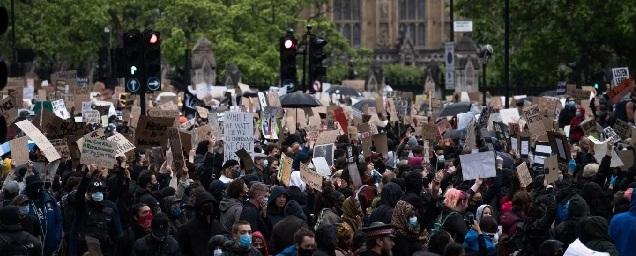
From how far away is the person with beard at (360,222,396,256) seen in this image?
1405cm

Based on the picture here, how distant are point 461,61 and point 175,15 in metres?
10.6

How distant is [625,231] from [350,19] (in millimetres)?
101947

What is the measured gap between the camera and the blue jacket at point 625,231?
15.3 meters

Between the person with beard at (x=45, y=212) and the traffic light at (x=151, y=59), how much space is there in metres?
10.9

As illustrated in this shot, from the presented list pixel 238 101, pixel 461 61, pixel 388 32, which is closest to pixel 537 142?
pixel 238 101

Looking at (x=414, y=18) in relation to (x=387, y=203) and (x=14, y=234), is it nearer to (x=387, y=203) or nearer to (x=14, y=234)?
(x=387, y=203)

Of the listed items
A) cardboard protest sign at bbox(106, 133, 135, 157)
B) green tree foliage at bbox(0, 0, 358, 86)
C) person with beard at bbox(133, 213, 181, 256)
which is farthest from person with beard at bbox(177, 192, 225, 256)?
green tree foliage at bbox(0, 0, 358, 86)

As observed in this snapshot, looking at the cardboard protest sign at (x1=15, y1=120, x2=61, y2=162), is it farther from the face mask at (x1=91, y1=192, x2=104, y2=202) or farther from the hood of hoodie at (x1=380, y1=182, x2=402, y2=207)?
the hood of hoodie at (x1=380, y1=182, x2=402, y2=207)

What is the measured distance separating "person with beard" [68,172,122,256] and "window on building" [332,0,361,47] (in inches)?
3844

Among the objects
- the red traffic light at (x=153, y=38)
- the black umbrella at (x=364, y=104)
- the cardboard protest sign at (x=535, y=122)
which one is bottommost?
the black umbrella at (x=364, y=104)

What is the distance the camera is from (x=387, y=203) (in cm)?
1759

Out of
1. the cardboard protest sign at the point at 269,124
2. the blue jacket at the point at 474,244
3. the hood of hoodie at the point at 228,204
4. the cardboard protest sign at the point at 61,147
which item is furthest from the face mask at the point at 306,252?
the cardboard protest sign at the point at 269,124

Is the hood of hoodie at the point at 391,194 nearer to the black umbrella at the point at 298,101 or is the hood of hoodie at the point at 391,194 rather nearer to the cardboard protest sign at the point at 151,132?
the cardboard protest sign at the point at 151,132

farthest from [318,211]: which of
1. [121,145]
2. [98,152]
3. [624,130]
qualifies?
[624,130]
